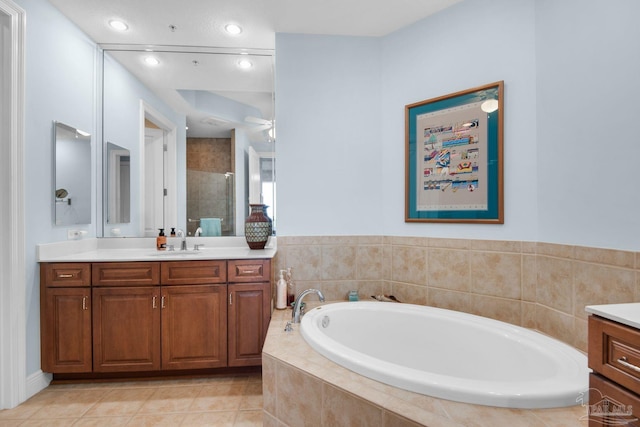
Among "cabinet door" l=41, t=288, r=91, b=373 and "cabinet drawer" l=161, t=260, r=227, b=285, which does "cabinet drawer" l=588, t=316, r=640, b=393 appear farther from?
"cabinet door" l=41, t=288, r=91, b=373

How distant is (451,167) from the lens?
2086 millimetres

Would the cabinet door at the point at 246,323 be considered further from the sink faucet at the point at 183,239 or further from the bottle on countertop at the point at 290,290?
the sink faucet at the point at 183,239

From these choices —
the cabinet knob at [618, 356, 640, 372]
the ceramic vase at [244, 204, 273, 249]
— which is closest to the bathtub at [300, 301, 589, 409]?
the cabinet knob at [618, 356, 640, 372]

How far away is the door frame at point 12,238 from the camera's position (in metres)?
1.82

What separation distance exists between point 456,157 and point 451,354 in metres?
1.24

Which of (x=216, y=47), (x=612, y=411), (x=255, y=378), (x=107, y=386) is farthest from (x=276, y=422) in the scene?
(x=216, y=47)

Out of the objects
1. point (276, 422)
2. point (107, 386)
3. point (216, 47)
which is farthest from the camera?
point (216, 47)

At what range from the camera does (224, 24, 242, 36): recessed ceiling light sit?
7.57 ft

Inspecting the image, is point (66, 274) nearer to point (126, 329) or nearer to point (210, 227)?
point (126, 329)

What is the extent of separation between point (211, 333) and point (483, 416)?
168 centimetres

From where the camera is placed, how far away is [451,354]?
5.76 ft

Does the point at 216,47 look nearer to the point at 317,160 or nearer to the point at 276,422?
the point at 317,160

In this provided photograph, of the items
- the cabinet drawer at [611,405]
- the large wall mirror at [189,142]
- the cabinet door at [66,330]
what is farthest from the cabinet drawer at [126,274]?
the cabinet drawer at [611,405]

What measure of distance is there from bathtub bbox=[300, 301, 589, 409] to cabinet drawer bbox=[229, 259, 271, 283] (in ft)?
1.48
